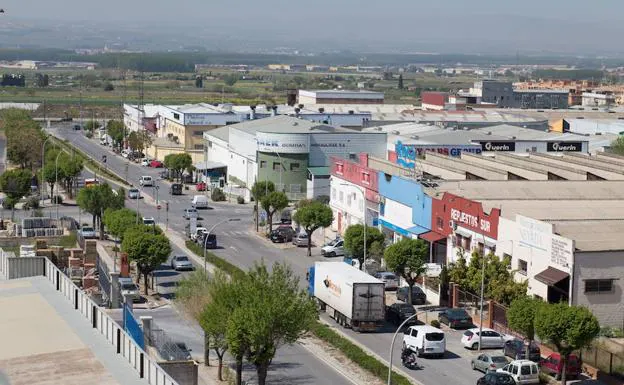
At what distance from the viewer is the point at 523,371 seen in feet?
112

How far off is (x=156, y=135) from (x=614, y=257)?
78.4 metres

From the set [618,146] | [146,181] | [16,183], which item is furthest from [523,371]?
[146,181]

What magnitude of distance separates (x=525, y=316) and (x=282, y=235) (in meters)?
26.6

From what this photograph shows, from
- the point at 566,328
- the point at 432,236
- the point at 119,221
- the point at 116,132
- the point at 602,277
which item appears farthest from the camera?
the point at 116,132

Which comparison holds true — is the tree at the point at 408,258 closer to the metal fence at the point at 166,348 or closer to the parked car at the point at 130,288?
the parked car at the point at 130,288

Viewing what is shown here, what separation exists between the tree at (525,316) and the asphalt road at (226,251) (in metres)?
5.27

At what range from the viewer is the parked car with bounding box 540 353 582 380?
115 ft

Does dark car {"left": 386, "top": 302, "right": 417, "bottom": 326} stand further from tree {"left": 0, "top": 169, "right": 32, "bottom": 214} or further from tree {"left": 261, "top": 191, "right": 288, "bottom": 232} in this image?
tree {"left": 0, "top": 169, "right": 32, "bottom": 214}

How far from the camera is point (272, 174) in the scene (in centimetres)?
7875

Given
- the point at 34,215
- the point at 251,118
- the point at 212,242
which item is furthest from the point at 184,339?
the point at 251,118

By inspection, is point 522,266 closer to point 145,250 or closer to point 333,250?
point 145,250

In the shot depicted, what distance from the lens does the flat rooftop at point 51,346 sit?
25969 millimetres

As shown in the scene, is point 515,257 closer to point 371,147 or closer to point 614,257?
point 614,257

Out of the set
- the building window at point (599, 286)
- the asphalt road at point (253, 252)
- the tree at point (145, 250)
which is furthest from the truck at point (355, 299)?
the tree at point (145, 250)
